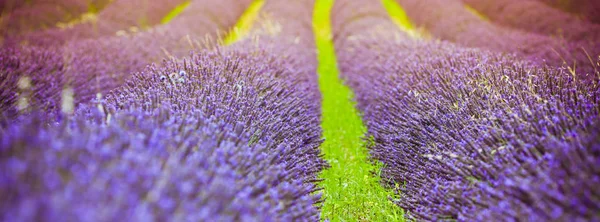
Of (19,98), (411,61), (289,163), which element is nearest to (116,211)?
(289,163)

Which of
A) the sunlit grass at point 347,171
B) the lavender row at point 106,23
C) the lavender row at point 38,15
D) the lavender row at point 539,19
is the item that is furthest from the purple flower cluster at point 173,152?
the lavender row at point 539,19

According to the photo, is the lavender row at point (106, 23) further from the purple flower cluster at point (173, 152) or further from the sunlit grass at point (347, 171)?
the sunlit grass at point (347, 171)

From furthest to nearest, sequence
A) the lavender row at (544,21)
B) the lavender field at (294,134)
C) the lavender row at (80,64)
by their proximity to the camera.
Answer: the lavender row at (544,21) < the lavender row at (80,64) < the lavender field at (294,134)

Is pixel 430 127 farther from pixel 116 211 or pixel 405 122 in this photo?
pixel 116 211

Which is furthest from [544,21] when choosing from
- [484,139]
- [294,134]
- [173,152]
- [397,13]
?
[173,152]

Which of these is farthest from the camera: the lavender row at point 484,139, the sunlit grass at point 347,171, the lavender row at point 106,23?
the lavender row at point 106,23

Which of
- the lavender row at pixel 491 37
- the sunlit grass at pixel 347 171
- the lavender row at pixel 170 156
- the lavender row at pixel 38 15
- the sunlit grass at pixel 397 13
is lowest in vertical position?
the sunlit grass at pixel 347 171

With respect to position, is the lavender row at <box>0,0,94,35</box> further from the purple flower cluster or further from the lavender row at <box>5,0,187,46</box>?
the purple flower cluster
